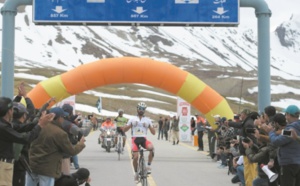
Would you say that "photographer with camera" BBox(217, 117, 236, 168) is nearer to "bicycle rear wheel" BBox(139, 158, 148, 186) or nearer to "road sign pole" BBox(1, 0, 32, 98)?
"bicycle rear wheel" BBox(139, 158, 148, 186)

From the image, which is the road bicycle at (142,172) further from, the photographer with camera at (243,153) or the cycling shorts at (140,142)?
the photographer with camera at (243,153)

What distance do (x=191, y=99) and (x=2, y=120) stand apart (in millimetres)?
14771

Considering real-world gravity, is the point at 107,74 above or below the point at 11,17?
below

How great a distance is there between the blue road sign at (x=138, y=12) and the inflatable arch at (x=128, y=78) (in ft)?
11.6

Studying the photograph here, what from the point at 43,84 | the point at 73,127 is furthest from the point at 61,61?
the point at 73,127

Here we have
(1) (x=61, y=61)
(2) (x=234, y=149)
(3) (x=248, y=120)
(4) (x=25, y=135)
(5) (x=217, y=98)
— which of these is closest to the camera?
(4) (x=25, y=135)

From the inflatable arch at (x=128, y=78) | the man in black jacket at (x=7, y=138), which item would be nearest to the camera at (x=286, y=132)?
the man in black jacket at (x=7, y=138)

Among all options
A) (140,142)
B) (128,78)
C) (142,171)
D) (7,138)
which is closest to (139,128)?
(140,142)

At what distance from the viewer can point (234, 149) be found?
1327cm

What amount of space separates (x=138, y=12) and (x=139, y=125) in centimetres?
550

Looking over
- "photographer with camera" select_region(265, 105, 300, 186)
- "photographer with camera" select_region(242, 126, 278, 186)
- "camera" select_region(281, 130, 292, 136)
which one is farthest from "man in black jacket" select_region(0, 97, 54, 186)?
"photographer with camera" select_region(242, 126, 278, 186)

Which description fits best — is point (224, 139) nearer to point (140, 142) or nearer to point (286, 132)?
point (140, 142)

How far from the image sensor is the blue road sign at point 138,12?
1727 cm

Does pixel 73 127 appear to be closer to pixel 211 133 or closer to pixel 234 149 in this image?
pixel 234 149
